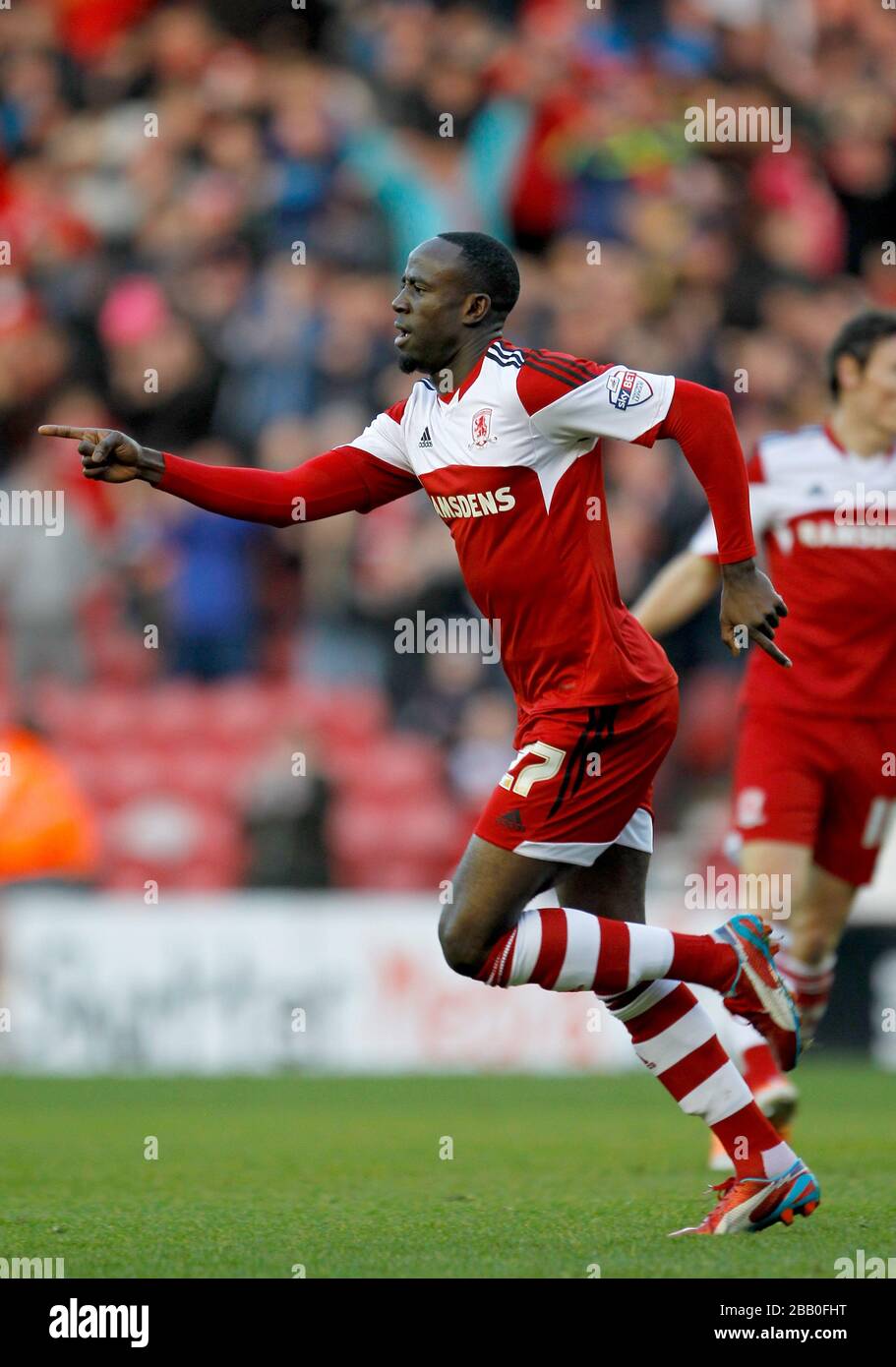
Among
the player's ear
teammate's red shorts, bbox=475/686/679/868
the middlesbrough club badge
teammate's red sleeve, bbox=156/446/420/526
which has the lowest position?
teammate's red shorts, bbox=475/686/679/868

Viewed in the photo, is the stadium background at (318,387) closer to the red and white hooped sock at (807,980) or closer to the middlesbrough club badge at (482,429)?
the red and white hooped sock at (807,980)

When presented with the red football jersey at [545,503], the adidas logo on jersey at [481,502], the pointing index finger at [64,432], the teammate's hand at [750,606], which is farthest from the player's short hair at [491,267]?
the pointing index finger at [64,432]

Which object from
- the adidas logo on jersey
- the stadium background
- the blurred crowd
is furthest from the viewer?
the blurred crowd

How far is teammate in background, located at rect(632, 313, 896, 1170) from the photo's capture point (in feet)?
24.7

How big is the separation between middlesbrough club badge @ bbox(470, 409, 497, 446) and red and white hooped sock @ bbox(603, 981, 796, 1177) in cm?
154

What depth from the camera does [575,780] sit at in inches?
223

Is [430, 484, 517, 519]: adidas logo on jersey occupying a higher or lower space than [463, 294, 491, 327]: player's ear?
lower

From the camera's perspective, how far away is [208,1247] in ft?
18.0

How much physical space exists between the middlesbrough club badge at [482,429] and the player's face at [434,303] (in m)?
0.25

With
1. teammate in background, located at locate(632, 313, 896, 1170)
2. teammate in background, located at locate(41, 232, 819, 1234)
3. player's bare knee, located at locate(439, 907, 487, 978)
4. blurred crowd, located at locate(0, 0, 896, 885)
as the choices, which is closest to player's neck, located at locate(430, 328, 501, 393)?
teammate in background, located at locate(41, 232, 819, 1234)

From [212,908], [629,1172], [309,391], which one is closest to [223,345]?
[309,391]

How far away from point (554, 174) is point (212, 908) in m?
6.04

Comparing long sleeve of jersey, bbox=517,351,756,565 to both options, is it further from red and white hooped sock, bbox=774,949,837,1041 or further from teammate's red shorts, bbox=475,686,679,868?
red and white hooped sock, bbox=774,949,837,1041

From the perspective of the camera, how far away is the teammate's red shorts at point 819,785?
7.52 m
